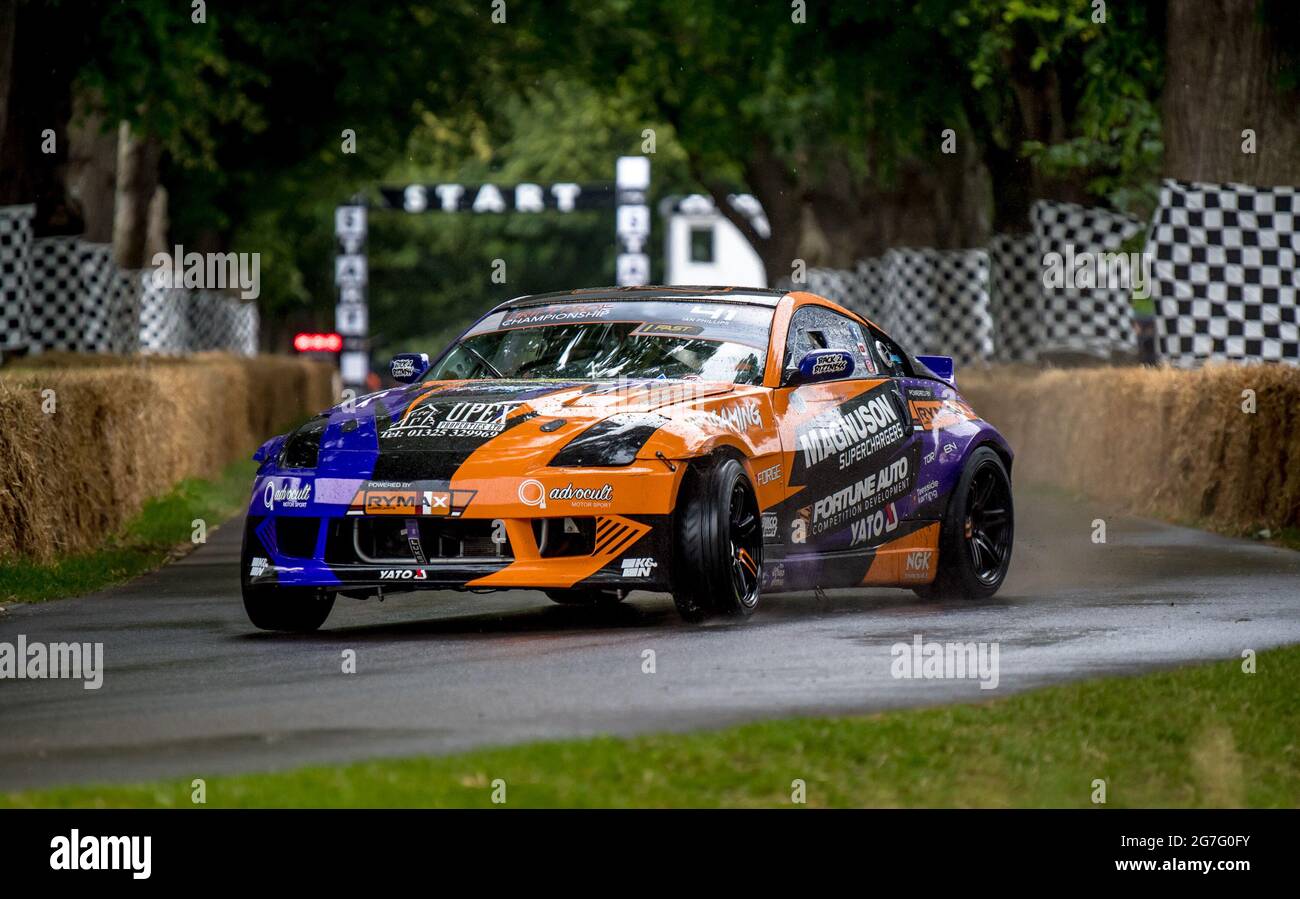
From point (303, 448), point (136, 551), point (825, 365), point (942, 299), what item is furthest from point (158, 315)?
point (303, 448)

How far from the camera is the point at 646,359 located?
1188 centimetres

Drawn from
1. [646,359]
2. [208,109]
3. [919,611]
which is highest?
[208,109]

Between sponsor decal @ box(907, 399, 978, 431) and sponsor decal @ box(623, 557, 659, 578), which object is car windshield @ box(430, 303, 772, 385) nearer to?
sponsor decal @ box(907, 399, 978, 431)

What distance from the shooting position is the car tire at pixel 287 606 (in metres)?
11.2

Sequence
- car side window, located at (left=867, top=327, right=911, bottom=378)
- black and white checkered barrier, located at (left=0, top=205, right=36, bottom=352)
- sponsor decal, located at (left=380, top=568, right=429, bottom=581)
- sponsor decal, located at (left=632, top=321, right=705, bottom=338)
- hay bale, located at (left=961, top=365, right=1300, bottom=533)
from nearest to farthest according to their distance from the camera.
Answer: sponsor decal, located at (left=380, top=568, right=429, bottom=581) < sponsor decal, located at (left=632, top=321, right=705, bottom=338) < car side window, located at (left=867, top=327, right=911, bottom=378) < hay bale, located at (left=961, top=365, right=1300, bottom=533) < black and white checkered barrier, located at (left=0, top=205, right=36, bottom=352)

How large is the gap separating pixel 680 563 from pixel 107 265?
22771mm

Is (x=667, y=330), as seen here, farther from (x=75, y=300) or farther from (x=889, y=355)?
(x=75, y=300)

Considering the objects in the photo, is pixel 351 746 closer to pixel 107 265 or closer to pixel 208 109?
pixel 107 265

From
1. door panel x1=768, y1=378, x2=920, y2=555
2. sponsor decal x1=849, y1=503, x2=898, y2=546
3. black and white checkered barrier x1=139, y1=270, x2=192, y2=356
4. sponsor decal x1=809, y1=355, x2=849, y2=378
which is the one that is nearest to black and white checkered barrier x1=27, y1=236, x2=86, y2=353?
black and white checkered barrier x1=139, y1=270, x2=192, y2=356

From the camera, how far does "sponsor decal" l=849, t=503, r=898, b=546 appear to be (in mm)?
12211

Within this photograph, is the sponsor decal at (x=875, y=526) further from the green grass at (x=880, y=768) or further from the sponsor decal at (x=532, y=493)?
Answer: the green grass at (x=880, y=768)

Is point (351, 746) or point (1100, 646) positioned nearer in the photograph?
point (351, 746)

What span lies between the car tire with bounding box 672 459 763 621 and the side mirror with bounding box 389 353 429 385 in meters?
2.15
